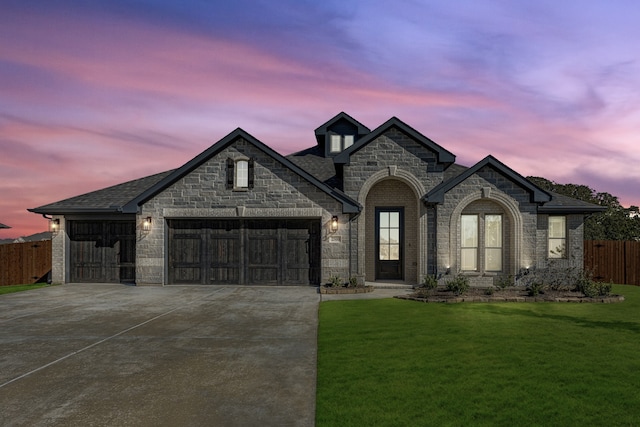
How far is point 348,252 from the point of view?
14906mm

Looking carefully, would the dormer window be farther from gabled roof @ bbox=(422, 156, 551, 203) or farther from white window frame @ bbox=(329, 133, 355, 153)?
gabled roof @ bbox=(422, 156, 551, 203)

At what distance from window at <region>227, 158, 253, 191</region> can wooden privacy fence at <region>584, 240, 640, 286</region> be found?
15637 millimetres

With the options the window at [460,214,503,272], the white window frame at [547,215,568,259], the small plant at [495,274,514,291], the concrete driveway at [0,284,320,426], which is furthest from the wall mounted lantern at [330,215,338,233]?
the white window frame at [547,215,568,259]

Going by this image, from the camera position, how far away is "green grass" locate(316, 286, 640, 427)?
460 centimetres

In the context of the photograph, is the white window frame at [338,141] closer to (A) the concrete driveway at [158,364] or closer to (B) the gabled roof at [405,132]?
(B) the gabled roof at [405,132]

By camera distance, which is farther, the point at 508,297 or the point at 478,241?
the point at 478,241

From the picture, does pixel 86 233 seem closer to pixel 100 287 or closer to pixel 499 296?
pixel 100 287

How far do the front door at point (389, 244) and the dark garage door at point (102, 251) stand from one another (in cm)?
1006

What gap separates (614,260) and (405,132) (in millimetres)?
11843

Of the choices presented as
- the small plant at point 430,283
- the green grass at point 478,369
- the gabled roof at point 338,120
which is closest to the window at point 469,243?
the small plant at point 430,283

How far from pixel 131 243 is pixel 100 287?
2029 mm

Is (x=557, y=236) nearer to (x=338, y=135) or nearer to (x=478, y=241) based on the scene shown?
(x=478, y=241)

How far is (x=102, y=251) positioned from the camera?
650 inches

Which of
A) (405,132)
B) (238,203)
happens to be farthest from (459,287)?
(238,203)
